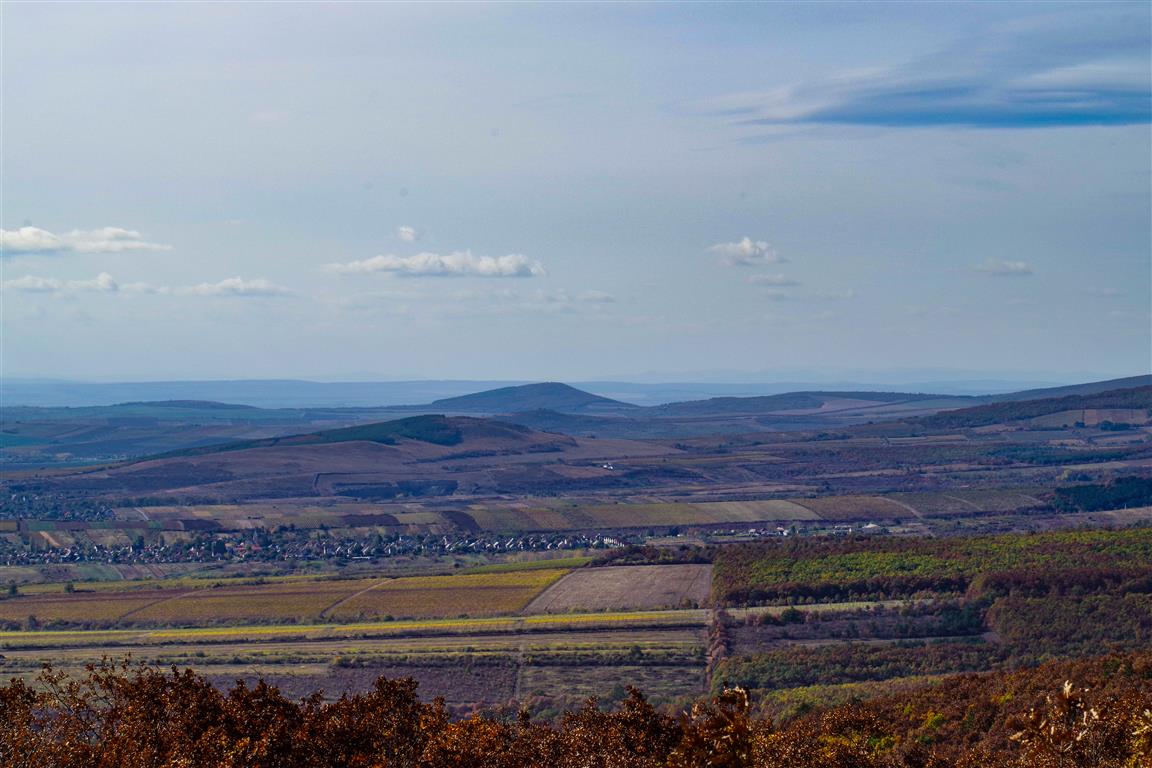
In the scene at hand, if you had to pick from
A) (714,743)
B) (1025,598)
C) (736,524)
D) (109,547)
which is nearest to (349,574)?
(109,547)

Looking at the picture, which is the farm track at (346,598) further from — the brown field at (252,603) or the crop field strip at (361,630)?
the crop field strip at (361,630)

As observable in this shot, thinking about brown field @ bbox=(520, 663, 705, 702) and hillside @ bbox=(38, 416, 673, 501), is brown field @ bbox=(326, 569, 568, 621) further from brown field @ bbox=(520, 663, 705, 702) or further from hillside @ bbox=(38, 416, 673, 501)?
hillside @ bbox=(38, 416, 673, 501)

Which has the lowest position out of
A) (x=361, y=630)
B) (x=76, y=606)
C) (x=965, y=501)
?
(x=76, y=606)

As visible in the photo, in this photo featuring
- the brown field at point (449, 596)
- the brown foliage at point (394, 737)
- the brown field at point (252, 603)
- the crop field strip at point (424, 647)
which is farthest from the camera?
the brown field at point (252, 603)

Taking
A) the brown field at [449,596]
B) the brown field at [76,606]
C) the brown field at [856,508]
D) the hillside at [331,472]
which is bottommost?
the brown field at [76,606]

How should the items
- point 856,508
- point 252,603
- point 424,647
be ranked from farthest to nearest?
point 856,508, point 252,603, point 424,647

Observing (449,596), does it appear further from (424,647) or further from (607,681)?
(607,681)

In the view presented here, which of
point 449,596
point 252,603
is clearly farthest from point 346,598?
point 449,596

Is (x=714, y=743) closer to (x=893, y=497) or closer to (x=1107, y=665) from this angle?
(x=1107, y=665)

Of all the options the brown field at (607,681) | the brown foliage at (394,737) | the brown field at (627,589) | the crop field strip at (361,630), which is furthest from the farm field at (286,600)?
the brown foliage at (394,737)
